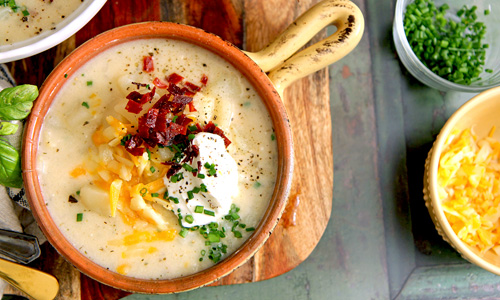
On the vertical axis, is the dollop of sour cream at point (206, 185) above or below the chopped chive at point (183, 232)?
above

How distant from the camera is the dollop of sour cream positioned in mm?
2227

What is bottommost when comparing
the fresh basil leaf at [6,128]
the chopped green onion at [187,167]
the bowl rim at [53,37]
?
the chopped green onion at [187,167]

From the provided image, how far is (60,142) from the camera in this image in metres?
2.31

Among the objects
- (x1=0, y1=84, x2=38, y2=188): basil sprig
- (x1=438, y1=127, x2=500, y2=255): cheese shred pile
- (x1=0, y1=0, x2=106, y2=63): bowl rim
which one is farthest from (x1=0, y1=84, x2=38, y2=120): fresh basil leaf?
(x1=438, y1=127, x2=500, y2=255): cheese shred pile

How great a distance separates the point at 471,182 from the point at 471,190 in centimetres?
6

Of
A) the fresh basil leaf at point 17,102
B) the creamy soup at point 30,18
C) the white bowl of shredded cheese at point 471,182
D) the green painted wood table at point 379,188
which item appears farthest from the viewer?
the green painted wood table at point 379,188

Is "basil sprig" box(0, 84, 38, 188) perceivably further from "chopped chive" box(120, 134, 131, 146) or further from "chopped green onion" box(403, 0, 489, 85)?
"chopped green onion" box(403, 0, 489, 85)

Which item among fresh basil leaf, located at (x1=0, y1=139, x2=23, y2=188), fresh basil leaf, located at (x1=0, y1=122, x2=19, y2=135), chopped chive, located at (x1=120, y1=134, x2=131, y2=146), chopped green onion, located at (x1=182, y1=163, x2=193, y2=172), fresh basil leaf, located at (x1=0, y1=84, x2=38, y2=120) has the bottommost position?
chopped green onion, located at (x1=182, y1=163, x2=193, y2=172)

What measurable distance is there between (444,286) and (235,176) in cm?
190

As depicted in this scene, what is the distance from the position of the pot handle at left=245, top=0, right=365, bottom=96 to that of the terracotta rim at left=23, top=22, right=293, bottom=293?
0.15 meters

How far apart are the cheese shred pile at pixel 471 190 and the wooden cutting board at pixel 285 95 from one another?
31.0 inches

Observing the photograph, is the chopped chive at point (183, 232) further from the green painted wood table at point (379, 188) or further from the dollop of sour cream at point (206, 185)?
the green painted wood table at point (379, 188)

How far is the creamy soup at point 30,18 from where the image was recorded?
2.38 metres

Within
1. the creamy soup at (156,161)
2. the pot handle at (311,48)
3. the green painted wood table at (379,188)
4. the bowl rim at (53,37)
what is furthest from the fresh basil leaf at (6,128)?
the green painted wood table at (379,188)
